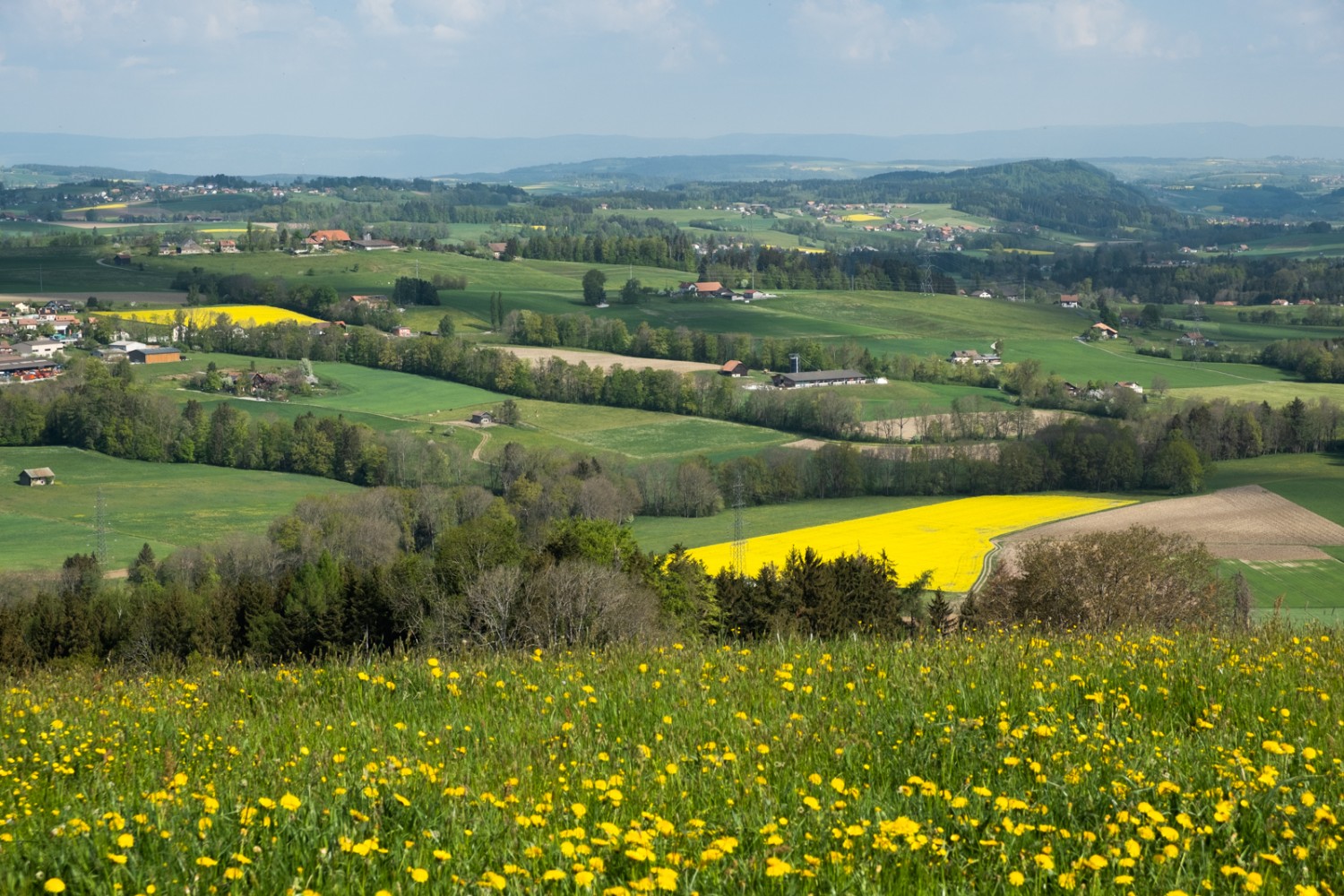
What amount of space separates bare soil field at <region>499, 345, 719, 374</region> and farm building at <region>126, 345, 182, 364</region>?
879 inches

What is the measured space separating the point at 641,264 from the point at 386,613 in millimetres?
121171

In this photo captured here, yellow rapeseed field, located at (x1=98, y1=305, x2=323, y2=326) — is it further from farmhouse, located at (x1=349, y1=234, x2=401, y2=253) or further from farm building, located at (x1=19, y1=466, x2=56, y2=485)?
farmhouse, located at (x1=349, y1=234, x2=401, y2=253)

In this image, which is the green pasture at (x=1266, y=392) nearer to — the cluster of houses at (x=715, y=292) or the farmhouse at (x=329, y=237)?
the cluster of houses at (x=715, y=292)

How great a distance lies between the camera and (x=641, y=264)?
5561 inches

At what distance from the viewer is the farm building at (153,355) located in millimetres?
81312

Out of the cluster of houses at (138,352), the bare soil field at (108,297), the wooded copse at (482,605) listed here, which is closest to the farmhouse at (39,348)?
the cluster of houses at (138,352)

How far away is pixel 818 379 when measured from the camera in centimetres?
8000

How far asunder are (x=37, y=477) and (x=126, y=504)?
5.95 meters

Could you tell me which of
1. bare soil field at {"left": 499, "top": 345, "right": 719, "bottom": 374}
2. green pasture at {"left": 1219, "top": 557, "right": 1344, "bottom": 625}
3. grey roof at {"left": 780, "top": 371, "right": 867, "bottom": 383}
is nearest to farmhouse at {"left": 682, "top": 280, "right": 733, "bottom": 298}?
bare soil field at {"left": 499, "top": 345, "right": 719, "bottom": 374}

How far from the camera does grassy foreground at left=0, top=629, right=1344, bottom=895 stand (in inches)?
154

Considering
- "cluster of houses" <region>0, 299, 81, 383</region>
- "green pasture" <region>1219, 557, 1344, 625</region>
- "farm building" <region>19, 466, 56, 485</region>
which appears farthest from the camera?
"cluster of houses" <region>0, 299, 81, 383</region>

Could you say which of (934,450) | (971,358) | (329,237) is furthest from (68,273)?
(934,450)

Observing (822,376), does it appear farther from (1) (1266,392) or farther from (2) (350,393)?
(2) (350,393)

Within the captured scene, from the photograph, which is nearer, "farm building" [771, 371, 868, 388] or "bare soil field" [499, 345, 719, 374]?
"farm building" [771, 371, 868, 388]
